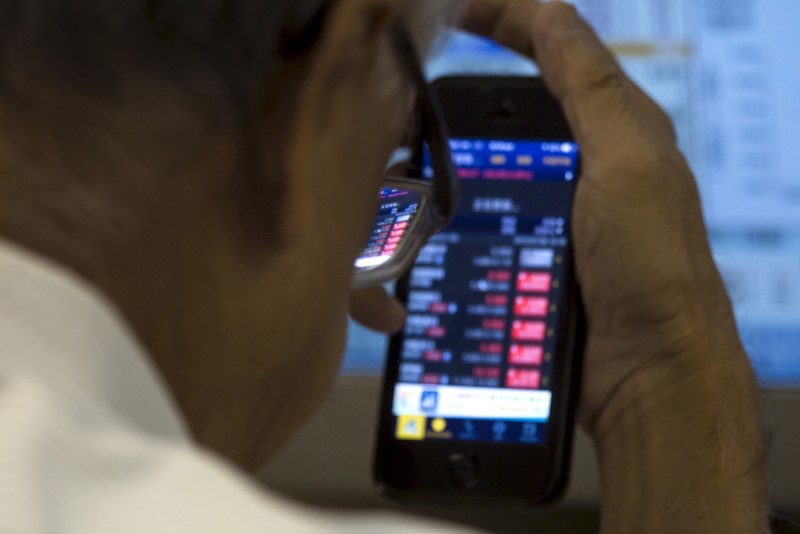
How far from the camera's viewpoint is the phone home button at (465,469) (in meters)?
0.82

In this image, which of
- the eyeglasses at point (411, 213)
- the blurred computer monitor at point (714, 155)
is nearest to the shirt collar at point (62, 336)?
the eyeglasses at point (411, 213)

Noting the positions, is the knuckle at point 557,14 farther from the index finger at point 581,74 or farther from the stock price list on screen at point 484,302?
the stock price list on screen at point 484,302

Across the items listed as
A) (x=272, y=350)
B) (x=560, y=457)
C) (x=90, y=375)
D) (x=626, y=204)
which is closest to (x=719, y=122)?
(x=626, y=204)

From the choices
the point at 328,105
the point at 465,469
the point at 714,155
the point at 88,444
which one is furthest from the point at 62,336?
the point at 714,155

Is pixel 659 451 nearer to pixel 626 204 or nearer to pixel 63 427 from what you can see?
pixel 626 204

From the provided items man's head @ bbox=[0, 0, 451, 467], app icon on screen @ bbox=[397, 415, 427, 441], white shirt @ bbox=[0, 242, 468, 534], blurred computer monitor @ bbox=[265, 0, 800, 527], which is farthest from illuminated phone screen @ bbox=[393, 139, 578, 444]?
white shirt @ bbox=[0, 242, 468, 534]

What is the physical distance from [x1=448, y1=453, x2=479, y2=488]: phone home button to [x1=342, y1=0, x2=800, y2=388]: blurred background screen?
15cm

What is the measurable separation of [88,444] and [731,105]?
0.76 metres

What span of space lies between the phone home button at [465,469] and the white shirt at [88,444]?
1.64 feet

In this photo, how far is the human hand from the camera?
0.80 metres

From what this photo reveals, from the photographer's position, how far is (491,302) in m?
0.85

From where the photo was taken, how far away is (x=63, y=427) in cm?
30

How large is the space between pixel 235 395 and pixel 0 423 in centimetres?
13

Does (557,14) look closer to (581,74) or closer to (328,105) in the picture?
(581,74)
